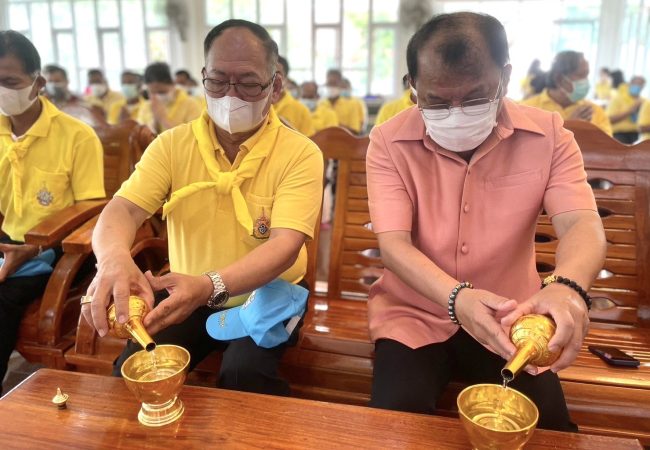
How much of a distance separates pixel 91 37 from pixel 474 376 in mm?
16048

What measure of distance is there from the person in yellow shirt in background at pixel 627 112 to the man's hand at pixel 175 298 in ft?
23.9

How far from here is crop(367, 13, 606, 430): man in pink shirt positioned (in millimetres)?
1325

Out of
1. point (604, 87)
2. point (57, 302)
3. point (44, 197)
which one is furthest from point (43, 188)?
point (604, 87)

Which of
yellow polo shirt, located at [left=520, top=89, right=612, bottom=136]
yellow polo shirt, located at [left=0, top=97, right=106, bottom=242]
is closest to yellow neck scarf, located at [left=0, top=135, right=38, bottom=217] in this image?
yellow polo shirt, located at [left=0, top=97, right=106, bottom=242]

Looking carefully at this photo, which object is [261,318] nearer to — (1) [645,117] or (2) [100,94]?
(1) [645,117]

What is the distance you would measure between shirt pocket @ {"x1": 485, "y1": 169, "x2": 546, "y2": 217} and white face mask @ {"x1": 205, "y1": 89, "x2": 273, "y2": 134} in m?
0.77

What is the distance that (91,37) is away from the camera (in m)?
14.5

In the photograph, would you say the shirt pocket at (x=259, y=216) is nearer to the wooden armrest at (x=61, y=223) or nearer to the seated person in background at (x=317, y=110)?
the wooden armrest at (x=61, y=223)

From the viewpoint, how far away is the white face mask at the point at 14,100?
2.16 metres

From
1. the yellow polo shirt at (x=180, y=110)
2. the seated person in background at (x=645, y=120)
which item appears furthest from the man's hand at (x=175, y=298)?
the seated person in background at (x=645, y=120)

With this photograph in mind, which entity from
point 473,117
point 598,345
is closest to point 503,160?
point 473,117

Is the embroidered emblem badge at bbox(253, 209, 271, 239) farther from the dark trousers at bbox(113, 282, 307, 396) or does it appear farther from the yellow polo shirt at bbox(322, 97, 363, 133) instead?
the yellow polo shirt at bbox(322, 97, 363, 133)

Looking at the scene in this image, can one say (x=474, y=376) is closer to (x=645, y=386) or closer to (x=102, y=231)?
(x=645, y=386)

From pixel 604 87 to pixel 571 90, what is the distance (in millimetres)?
8303
